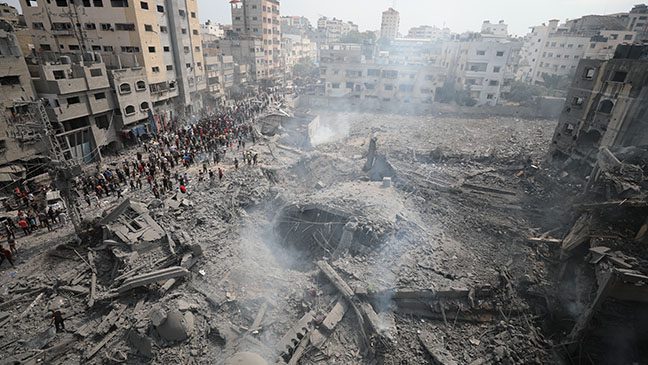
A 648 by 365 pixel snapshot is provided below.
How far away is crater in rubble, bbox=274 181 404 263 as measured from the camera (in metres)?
14.3

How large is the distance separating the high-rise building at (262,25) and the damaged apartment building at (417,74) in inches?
636

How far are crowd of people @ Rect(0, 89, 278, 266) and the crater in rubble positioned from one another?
6.29m

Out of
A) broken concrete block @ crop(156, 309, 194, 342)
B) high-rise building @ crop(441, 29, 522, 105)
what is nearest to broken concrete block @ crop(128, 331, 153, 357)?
broken concrete block @ crop(156, 309, 194, 342)

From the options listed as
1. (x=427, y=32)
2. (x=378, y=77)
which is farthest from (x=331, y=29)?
(x=378, y=77)

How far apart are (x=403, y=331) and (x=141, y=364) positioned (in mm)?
8334

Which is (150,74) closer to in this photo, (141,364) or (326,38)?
(141,364)

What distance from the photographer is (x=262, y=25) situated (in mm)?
60594

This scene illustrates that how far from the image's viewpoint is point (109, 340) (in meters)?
10.0

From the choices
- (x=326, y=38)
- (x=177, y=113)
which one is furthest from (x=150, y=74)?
(x=326, y=38)

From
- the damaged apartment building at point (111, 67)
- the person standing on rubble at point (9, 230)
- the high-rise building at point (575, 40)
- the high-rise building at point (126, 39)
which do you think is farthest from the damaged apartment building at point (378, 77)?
the person standing on rubble at point (9, 230)

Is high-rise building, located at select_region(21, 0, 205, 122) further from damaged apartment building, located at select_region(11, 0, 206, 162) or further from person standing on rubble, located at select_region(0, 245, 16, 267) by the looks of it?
person standing on rubble, located at select_region(0, 245, 16, 267)

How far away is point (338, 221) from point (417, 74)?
3717cm

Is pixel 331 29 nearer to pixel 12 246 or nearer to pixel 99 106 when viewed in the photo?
pixel 99 106

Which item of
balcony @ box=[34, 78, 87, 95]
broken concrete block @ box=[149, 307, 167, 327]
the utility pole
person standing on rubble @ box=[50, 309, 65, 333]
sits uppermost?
balcony @ box=[34, 78, 87, 95]
